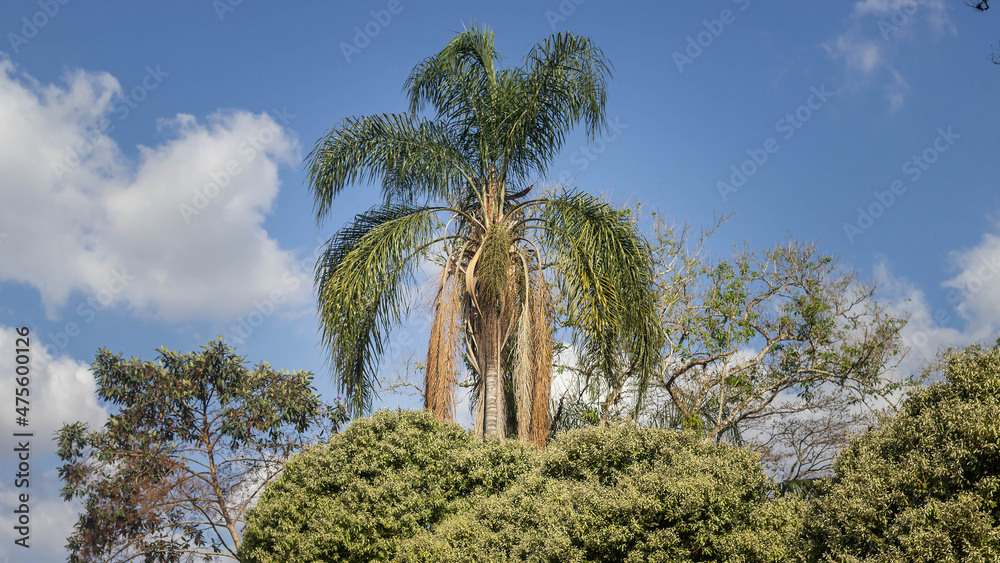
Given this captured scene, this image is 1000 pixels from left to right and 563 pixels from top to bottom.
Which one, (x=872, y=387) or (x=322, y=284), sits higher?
(x=322, y=284)

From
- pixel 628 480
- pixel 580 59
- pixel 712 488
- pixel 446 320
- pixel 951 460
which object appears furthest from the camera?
pixel 580 59

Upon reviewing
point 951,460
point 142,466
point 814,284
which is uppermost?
point 814,284

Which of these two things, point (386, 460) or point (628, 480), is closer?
point (628, 480)

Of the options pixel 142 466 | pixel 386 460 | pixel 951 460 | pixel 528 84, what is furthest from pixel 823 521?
pixel 142 466

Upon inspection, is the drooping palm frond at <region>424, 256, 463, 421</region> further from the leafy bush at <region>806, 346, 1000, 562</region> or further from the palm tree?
the leafy bush at <region>806, 346, 1000, 562</region>

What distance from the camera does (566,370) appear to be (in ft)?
44.9

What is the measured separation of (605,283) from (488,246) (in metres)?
1.77

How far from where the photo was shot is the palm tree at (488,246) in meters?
9.20

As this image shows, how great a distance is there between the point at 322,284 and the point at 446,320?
2.48 metres

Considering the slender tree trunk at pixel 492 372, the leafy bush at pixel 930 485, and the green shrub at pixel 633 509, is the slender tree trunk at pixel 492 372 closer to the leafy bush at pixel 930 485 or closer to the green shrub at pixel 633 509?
the green shrub at pixel 633 509

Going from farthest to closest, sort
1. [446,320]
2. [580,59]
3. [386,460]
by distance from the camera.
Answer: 1. [580,59]
2. [446,320]
3. [386,460]

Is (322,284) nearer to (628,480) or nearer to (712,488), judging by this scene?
(628,480)

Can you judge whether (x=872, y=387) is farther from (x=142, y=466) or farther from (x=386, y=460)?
(x=142, y=466)

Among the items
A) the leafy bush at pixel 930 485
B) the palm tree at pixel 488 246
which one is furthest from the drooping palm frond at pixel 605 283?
the leafy bush at pixel 930 485
